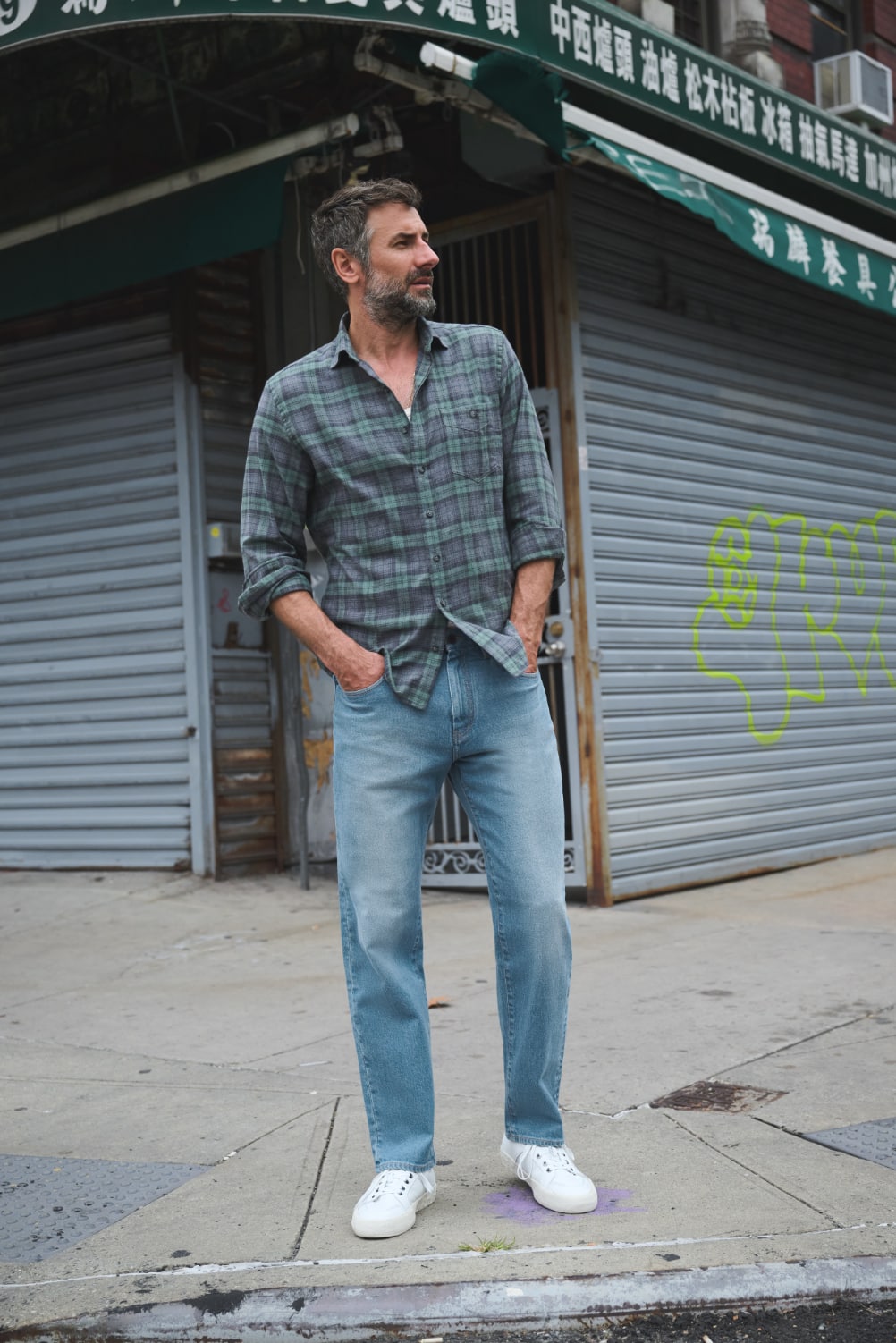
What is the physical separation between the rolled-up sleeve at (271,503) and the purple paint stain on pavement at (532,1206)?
1434mm

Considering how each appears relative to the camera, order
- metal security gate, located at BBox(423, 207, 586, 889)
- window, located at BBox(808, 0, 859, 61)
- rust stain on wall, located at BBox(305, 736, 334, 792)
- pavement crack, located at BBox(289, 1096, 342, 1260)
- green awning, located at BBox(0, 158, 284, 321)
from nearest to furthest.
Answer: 1. pavement crack, located at BBox(289, 1096, 342, 1260)
2. green awning, located at BBox(0, 158, 284, 321)
3. metal security gate, located at BBox(423, 207, 586, 889)
4. rust stain on wall, located at BBox(305, 736, 334, 792)
5. window, located at BBox(808, 0, 859, 61)

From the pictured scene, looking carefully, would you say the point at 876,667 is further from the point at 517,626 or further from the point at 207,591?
the point at 517,626

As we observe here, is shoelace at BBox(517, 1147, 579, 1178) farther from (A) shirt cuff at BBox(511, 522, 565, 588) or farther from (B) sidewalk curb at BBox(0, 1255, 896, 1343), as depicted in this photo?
(A) shirt cuff at BBox(511, 522, 565, 588)

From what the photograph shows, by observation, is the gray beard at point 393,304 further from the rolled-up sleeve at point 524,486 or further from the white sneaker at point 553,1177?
the white sneaker at point 553,1177

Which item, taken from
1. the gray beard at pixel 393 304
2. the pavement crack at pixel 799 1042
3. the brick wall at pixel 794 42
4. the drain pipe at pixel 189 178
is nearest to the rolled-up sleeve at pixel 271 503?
the gray beard at pixel 393 304

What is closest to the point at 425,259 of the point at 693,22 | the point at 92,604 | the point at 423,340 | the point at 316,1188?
the point at 423,340

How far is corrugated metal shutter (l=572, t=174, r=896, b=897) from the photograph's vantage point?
7.89 meters

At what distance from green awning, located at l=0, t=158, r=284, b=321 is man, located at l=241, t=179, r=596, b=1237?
171 inches

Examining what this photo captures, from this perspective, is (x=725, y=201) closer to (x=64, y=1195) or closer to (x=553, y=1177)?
(x=553, y=1177)

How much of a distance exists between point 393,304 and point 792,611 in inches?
256

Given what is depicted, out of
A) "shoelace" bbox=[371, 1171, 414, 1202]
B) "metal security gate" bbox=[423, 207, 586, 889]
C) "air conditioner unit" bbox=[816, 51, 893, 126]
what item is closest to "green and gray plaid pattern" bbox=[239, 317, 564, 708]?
"shoelace" bbox=[371, 1171, 414, 1202]

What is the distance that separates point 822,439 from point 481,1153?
7.07 meters

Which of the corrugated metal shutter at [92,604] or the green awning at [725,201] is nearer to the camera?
the green awning at [725,201]

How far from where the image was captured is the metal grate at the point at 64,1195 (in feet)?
10.7
